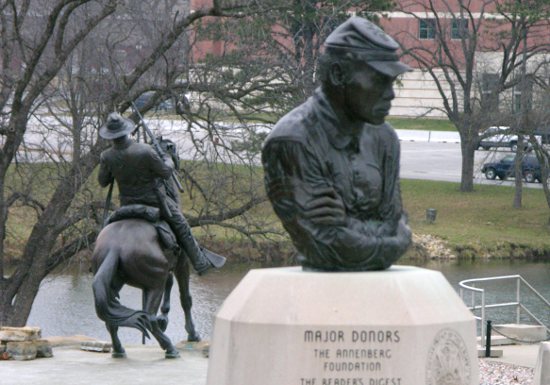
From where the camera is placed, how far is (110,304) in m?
16.3

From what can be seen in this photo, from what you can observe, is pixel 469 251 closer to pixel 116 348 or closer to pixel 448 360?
pixel 116 348

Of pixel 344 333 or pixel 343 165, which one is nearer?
pixel 344 333

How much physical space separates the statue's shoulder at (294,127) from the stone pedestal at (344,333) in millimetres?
905

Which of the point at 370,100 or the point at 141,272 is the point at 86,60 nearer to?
the point at 141,272

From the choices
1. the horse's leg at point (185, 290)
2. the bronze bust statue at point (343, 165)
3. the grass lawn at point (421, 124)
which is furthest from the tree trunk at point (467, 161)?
the bronze bust statue at point (343, 165)

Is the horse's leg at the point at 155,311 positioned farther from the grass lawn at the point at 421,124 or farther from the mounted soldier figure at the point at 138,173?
the grass lawn at the point at 421,124

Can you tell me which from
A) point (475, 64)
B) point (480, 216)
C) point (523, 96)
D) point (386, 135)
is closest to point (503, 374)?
point (386, 135)

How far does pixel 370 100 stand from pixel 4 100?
46.7ft

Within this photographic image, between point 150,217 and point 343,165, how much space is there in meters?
7.02

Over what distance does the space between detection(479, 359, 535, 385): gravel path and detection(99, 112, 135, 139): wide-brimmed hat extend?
15.7 feet

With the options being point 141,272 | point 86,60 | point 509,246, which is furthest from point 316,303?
point 509,246

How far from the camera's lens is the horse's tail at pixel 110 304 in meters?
16.1

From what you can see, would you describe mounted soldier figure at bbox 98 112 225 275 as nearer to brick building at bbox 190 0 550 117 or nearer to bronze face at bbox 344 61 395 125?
bronze face at bbox 344 61 395 125

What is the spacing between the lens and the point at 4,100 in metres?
23.3
